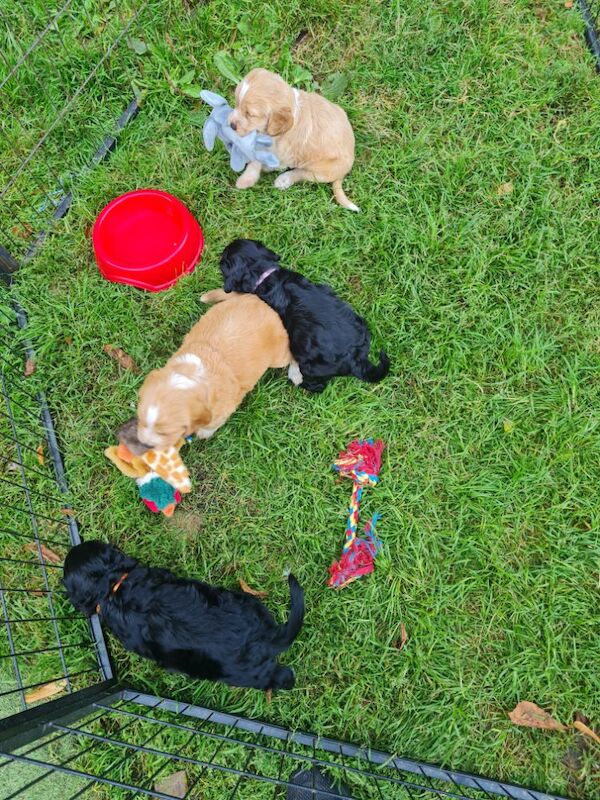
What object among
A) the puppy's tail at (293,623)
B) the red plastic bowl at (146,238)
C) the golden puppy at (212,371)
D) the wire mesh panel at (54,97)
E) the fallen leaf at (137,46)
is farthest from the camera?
the fallen leaf at (137,46)

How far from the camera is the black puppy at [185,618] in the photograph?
2.49 m

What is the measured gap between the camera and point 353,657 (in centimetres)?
293

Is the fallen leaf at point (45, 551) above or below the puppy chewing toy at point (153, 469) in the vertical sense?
below

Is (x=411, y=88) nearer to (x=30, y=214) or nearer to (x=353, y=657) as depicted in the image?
(x=30, y=214)

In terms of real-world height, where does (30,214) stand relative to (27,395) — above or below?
above

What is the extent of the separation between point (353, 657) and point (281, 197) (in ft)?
8.78

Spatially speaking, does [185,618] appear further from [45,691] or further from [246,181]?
[246,181]

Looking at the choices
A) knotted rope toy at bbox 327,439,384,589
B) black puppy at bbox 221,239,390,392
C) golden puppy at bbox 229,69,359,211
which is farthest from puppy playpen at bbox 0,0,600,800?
black puppy at bbox 221,239,390,392

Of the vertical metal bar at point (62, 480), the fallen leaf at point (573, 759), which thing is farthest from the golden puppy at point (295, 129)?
the fallen leaf at point (573, 759)

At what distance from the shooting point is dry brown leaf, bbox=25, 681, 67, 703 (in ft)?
9.60

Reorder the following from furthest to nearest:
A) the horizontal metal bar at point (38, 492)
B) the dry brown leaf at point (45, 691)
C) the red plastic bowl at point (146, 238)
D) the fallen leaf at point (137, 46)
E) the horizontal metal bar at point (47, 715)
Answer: the fallen leaf at point (137, 46) → the red plastic bowl at point (146, 238) → the horizontal metal bar at point (38, 492) → the dry brown leaf at point (45, 691) → the horizontal metal bar at point (47, 715)

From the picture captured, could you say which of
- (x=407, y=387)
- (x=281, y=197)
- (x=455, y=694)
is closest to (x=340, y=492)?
(x=407, y=387)

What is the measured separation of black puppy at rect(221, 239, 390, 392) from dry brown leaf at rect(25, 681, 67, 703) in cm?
212

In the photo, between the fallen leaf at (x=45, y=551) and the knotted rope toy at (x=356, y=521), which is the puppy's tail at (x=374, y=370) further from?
the fallen leaf at (x=45, y=551)
